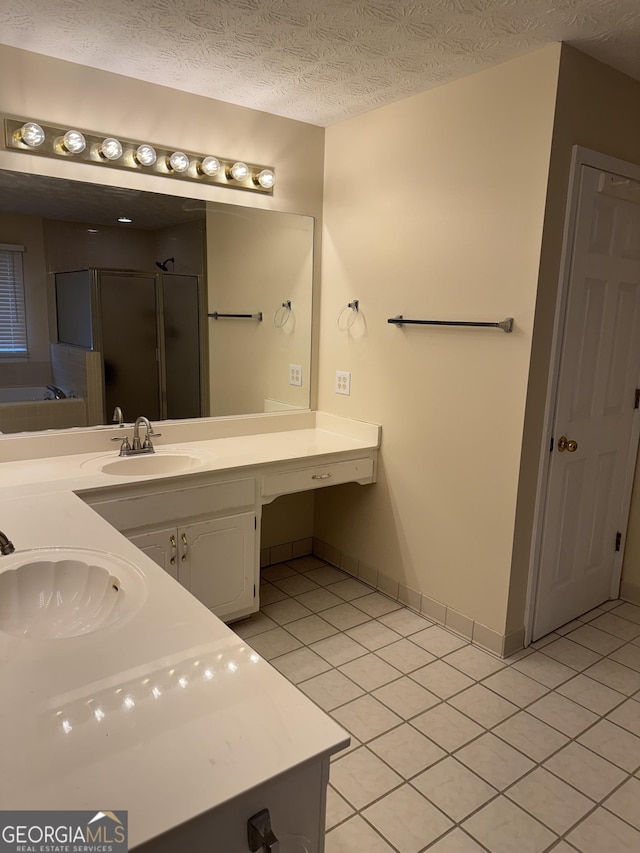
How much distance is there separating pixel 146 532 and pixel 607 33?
237 centimetres

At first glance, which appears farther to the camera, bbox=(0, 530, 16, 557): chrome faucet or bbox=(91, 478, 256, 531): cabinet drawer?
bbox=(91, 478, 256, 531): cabinet drawer

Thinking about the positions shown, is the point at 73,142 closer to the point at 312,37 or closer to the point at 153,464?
the point at 312,37

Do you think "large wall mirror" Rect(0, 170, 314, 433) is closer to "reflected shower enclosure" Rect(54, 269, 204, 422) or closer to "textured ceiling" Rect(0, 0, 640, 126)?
"reflected shower enclosure" Rect(54, 269, 204, 422)

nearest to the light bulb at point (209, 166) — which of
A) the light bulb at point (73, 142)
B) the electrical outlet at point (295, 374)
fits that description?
the light bulb at point (73, 142)

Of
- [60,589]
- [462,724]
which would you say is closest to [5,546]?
[60,589]

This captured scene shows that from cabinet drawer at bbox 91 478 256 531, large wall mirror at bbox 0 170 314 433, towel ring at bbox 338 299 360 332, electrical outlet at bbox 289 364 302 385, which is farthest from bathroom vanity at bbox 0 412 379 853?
towel ring at bbox 338 299 360 332

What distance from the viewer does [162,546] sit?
241 centimetres

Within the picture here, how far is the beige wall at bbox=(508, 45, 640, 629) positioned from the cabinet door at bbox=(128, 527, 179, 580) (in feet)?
4.50

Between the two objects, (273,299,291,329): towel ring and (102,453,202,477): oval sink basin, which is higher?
(273,299,291,329): towel ring

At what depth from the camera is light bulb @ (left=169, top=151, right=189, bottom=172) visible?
262cm

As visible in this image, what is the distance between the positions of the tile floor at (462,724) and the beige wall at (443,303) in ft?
1.01

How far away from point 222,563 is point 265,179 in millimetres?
1798

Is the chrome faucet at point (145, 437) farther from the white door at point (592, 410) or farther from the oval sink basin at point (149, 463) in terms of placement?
the white door at point (592, 410)

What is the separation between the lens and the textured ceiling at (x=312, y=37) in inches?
73.5
